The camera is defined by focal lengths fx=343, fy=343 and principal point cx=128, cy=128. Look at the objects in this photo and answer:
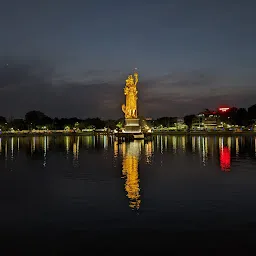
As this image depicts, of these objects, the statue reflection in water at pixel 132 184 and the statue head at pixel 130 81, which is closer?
the statue reflection in water at pixel 132 184

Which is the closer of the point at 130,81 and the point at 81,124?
the point at 130,81

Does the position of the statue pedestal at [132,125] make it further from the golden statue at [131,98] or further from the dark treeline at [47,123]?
the dark treeline at [47,123]

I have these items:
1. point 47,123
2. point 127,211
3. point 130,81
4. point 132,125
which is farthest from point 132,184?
point 47,123

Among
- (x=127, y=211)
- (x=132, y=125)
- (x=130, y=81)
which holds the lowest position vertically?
(x=127, y=211)

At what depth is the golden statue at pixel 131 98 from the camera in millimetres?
68188

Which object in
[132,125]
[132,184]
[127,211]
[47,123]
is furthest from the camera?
[47,123]

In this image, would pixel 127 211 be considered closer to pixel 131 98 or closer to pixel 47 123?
pixel 131 98

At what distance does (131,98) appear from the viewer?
228 ft

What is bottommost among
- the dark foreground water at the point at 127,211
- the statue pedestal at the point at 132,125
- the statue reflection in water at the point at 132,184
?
the dark foreground water at the point at 127,211

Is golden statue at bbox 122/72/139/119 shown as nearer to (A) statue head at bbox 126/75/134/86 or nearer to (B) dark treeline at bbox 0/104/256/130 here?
(A) statue head at bbox 126/75/134/86

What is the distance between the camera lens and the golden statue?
68.2m

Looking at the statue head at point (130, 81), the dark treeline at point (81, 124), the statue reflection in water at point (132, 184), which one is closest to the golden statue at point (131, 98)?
the statue head at point (130, 81)

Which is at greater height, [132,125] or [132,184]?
[132,125]

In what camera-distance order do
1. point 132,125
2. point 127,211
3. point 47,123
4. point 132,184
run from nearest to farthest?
point 127,211 → point 132,184 → point 132,125 → point 47,123
